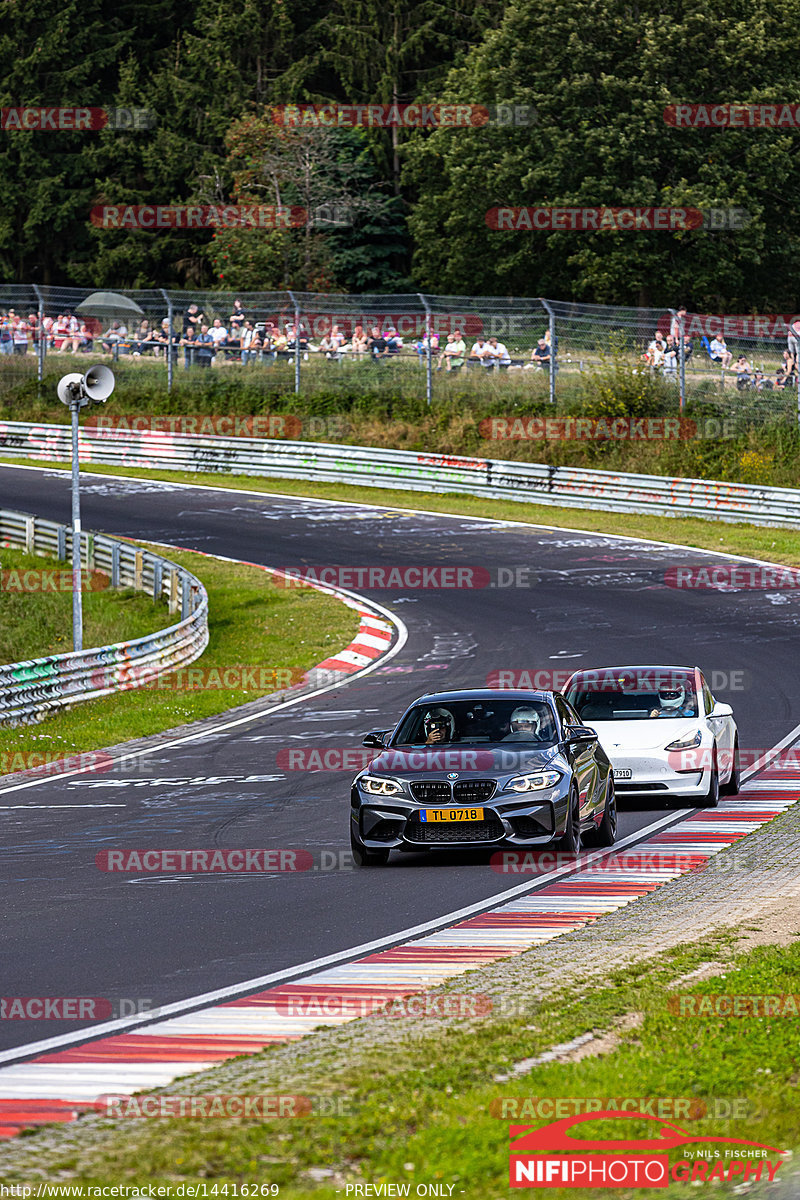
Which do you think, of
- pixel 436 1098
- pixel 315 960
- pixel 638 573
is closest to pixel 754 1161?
pixel 436 1098

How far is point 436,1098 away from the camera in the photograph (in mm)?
6238

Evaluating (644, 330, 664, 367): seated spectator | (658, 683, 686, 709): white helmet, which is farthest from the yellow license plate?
(644, 330, 664, 367): seated spectator

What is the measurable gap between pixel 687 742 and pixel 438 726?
3.01m

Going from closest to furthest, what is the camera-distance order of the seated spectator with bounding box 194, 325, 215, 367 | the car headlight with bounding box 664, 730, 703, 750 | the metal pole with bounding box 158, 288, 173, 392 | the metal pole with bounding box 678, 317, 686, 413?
the car headlight with bounding box 664, 730, 703, 750
the metal pole with bounding box 678, 317, 686, 413
the metal pole with bounding box 158, 288, 173, 392
the seated spectator with bounding box 194, 325, 215, 367

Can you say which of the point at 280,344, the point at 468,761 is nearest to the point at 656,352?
the point at 280,344

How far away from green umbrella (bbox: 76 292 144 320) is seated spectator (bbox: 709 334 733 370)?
58.1ft

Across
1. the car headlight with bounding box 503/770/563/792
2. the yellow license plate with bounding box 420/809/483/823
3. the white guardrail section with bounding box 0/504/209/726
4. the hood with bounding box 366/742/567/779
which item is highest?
the hood with bounding box 366/742/567/779

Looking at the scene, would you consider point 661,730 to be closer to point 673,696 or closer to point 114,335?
point 673,696

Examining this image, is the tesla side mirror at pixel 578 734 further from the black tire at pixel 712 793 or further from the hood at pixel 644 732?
the black tire at pixel 712 793

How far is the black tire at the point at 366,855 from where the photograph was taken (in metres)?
12.9

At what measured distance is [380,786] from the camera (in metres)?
13.0

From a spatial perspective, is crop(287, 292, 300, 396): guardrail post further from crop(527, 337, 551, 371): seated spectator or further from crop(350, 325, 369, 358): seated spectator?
crop(527, 337, 551, 371): seated spectator

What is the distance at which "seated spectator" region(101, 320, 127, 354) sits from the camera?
4794 cm

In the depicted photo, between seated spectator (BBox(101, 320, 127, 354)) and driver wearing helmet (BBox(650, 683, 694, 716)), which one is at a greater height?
seated spectator (BBox(101, 320, 127, 354))
